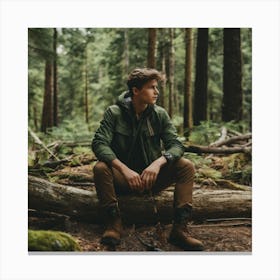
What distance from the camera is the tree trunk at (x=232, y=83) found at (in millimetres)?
4590

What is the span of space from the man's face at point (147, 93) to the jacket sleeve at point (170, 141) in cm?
20

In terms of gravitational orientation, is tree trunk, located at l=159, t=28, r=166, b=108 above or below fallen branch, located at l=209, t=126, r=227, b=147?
above

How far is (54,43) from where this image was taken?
431 cm

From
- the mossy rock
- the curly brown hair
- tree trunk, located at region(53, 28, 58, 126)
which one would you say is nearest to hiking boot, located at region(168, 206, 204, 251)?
the mossy rock

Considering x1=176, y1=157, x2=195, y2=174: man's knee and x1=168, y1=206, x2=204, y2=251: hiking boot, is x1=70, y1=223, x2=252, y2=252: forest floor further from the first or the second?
x1=176, y1=157, x2=195, y2=174: man's knee

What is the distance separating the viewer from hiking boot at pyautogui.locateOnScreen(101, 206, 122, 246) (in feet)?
11.3

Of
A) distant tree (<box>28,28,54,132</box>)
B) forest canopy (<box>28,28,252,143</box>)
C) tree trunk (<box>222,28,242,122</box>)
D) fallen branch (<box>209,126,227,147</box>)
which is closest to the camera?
distant tree (<box>28,28,54,132</box>)

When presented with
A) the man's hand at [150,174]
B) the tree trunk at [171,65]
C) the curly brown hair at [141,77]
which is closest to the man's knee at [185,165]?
the man's hand at [150,174]

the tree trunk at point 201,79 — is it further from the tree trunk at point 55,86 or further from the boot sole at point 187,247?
the tree trunk at point 55,86

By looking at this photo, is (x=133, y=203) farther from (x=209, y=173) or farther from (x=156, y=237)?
(x=209, y=173)

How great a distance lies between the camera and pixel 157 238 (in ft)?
11.8
